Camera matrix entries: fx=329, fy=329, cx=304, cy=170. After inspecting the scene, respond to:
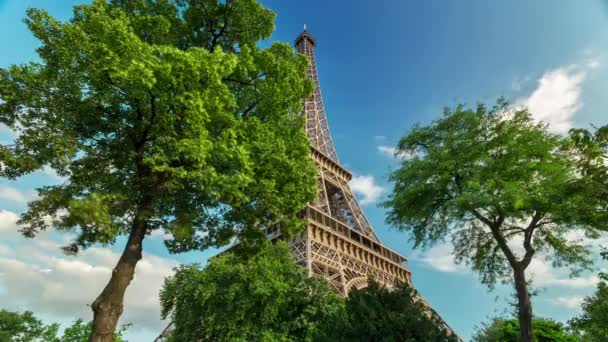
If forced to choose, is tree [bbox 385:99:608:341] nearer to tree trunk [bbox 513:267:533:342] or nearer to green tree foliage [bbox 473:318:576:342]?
tree trunk [bbox 513:267:533:342]

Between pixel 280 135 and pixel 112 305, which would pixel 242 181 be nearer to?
pixel 280 135

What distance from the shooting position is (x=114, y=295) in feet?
21.1

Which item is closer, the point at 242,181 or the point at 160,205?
the point at 242,181

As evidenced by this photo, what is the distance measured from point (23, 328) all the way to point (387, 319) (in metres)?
39.5

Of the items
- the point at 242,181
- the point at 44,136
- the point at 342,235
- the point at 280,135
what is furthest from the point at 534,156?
the point at 342,235

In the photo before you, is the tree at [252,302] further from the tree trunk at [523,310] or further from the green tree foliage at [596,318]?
the green tree foliage at [596,318]

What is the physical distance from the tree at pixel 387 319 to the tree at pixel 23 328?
33598 millimetres

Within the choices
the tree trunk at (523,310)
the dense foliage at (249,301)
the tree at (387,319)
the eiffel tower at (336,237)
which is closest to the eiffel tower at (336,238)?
the eiffel tower at (336,237)

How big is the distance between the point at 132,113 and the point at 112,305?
4100 mm

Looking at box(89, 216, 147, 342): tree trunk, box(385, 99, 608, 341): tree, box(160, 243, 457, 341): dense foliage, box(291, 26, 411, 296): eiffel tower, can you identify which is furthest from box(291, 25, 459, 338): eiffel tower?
box(89, 216, 147, 342): tree trunk

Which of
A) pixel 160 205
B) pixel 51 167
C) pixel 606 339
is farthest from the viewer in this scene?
pixel 606 339

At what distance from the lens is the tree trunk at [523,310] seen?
946 centimetres

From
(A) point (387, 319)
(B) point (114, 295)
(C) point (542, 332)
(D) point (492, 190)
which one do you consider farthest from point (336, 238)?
(B) point (114, 295)

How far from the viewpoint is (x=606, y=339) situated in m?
17.6
